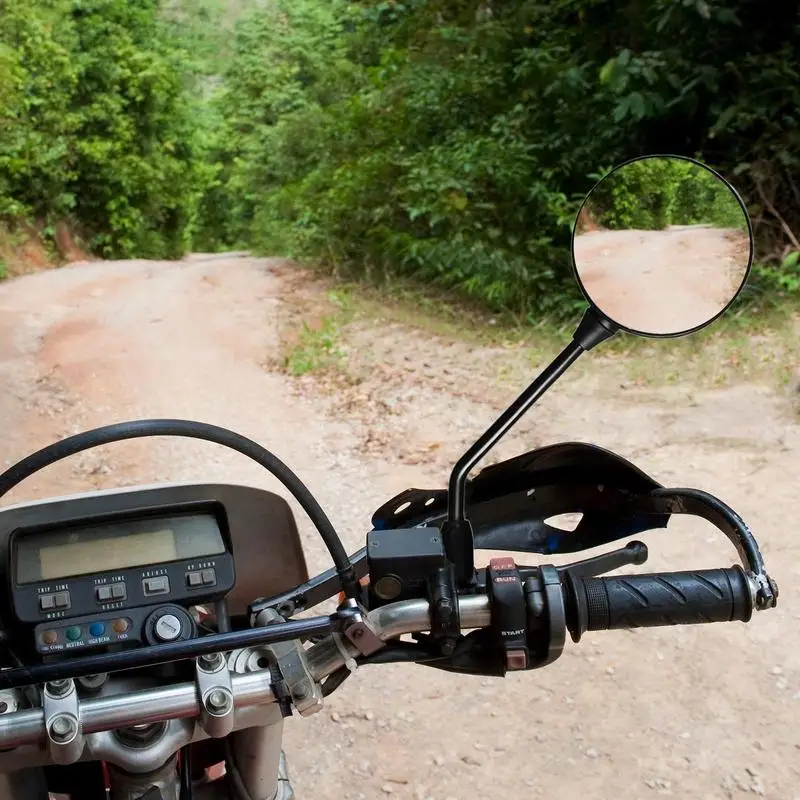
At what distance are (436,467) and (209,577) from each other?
117 inches

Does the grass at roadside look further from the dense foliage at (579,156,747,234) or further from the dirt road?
the dense foliage at (579,156,747,234)

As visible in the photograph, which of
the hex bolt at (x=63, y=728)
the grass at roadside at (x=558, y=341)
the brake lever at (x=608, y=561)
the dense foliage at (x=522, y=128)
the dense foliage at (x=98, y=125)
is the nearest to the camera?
the hex bolt at (x=63, y=728)

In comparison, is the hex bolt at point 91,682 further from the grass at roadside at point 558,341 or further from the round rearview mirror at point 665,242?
the grass at roadside at point 558,341

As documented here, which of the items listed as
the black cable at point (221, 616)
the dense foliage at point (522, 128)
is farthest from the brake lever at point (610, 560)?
the dense foliage at point (522, 128)

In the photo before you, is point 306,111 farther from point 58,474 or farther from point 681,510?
point 681,510

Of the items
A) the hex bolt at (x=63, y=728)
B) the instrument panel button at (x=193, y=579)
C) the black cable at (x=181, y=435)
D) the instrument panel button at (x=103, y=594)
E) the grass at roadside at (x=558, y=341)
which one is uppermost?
the black cable at (x=181, y=435)

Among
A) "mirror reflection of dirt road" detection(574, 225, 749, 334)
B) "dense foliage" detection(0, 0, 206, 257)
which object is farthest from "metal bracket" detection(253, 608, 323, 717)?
"dense foliage" detection(0, 0, 206, 257)

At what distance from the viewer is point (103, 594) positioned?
88cm

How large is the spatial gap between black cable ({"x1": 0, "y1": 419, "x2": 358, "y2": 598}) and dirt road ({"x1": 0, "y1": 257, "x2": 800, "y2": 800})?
1.35 m

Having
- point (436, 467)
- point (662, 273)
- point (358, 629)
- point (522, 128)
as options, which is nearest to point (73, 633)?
point (358, 629)

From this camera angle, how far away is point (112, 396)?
464 cm

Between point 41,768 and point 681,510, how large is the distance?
2.27 feet

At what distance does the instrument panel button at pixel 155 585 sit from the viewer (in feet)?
2.94

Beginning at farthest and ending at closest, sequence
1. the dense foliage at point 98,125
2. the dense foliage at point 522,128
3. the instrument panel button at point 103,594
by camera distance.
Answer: the dense foliage at point 98,125 < the dense foliage at point 522,128 < the instrument panel button at point 103,594
